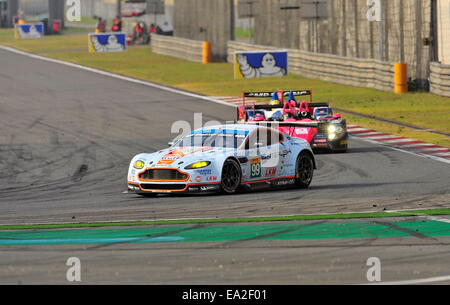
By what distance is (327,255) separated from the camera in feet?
39.1

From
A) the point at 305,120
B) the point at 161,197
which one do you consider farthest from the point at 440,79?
the point at 161,197

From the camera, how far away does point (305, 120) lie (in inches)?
1019

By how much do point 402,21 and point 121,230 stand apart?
100 feet

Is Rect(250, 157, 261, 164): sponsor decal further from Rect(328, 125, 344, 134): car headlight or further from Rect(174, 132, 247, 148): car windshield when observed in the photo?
Rect(328, 125, 344, 134): car headlight

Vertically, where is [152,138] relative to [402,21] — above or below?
below

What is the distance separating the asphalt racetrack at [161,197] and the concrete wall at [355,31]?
344 inches

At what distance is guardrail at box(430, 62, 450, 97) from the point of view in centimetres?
3801

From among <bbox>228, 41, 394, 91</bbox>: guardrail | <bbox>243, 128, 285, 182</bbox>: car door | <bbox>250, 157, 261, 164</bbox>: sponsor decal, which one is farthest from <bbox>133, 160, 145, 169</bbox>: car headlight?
<bbox>228, 41, 394, 91</bbox>: guardrail

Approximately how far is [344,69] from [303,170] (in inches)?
1010

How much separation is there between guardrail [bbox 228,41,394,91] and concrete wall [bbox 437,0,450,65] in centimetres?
196

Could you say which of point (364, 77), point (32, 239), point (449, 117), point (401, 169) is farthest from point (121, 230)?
point (364, 77)

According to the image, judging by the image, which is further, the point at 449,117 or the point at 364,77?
the point at 364,77

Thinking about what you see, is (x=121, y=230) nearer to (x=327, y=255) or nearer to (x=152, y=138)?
(x=327, y=255)

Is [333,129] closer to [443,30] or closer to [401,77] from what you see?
[401,77]
